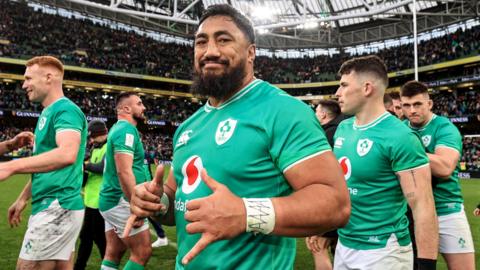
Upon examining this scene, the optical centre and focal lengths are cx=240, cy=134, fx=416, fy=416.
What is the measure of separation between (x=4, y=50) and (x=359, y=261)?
45.0 meters

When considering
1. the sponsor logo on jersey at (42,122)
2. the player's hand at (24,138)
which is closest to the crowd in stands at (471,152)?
the player's hand at (24,138)

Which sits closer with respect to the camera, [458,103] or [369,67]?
[369,67]

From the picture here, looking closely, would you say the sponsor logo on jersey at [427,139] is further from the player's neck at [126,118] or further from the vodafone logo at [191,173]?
the player's neck at [126,118]

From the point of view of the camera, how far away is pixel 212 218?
4.42 feet

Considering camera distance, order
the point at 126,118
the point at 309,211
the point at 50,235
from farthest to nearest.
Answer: the point at 126,118 < the point at 50,235 < the point at 309,211

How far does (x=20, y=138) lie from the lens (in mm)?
3912

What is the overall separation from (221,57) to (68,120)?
1.95m

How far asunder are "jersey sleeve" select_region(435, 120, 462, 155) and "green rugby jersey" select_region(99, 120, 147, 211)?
3150 millimetres

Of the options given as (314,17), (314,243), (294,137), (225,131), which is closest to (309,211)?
(294,137)

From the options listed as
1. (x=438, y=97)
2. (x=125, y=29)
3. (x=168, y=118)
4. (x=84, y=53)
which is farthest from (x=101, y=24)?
(x=438, y=97)

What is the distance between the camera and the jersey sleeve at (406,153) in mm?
2908

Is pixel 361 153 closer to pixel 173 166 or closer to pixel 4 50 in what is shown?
pixel 173 166

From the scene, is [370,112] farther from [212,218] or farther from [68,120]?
[68,120]

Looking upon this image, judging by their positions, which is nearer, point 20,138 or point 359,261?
point 359,261
